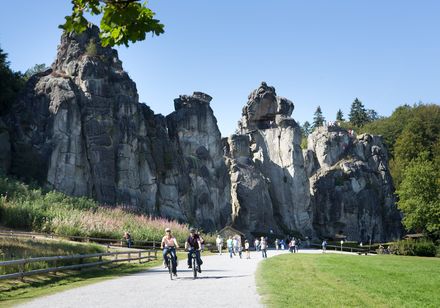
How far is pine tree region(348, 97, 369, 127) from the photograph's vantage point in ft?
473

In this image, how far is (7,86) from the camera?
5322 centimetres

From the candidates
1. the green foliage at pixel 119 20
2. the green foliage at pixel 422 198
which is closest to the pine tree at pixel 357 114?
the green foliage at pixel 422 198

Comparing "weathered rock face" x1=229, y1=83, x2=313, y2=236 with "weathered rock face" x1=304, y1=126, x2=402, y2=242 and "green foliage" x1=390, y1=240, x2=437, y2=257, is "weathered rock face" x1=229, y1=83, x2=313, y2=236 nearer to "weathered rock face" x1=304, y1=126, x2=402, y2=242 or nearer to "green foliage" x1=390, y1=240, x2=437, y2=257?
"weathered rock face" x1=304, y1=126, x2=402, y2=242

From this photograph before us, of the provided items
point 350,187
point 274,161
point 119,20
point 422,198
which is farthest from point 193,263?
point 350,187

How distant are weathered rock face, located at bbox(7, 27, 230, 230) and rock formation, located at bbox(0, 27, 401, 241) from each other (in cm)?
12

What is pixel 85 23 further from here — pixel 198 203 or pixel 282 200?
pixel 282 200

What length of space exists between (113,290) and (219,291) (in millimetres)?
3152

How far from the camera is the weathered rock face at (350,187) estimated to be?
85.0 meters

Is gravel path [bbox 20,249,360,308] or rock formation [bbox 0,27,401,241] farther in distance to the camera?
rock formation [bbox 0,27,401,241]

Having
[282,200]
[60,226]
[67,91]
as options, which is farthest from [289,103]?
[60,226]

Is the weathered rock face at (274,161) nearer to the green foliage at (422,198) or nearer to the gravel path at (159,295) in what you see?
the green foliage at (422,198)

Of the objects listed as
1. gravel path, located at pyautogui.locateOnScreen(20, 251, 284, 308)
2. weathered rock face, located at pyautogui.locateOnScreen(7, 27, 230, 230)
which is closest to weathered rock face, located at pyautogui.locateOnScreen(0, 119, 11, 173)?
weathered rock face, located at pyautogui.locateOnScreen(7, 27, 230, 230)

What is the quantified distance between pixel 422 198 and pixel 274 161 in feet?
93.1

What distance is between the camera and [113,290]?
13.3 meters
